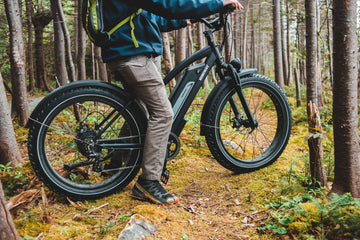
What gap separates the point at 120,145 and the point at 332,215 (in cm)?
198

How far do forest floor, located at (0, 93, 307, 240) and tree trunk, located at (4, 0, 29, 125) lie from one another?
250 centimetres

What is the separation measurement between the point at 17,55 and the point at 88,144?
3117 mm

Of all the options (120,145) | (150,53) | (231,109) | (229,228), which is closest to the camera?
(229,228)

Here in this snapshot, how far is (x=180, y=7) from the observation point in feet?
8.16

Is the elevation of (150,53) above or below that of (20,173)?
above

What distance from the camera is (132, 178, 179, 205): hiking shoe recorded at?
2809 mm

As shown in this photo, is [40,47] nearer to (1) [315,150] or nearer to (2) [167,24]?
(2) [167,24]

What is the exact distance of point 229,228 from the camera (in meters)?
2.43

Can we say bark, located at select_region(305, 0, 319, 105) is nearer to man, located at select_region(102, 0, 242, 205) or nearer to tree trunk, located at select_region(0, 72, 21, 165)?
man, located at select_region(102, 0, 242, 205)

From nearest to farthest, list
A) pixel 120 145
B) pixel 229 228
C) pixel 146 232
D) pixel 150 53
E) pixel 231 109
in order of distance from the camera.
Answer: pixel 146 232 → pixel 229 228 → pixel 150 53 → pixel 120 145 → pixel 231 109

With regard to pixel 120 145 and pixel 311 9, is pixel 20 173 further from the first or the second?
pixel 311 9

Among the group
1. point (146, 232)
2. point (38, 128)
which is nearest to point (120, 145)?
point (38, 128)

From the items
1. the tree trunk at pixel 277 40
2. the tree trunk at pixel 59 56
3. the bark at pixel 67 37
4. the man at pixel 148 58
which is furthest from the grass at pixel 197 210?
the tree trunk at pixel 277 40

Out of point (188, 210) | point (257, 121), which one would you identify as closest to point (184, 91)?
point (257, 121)
